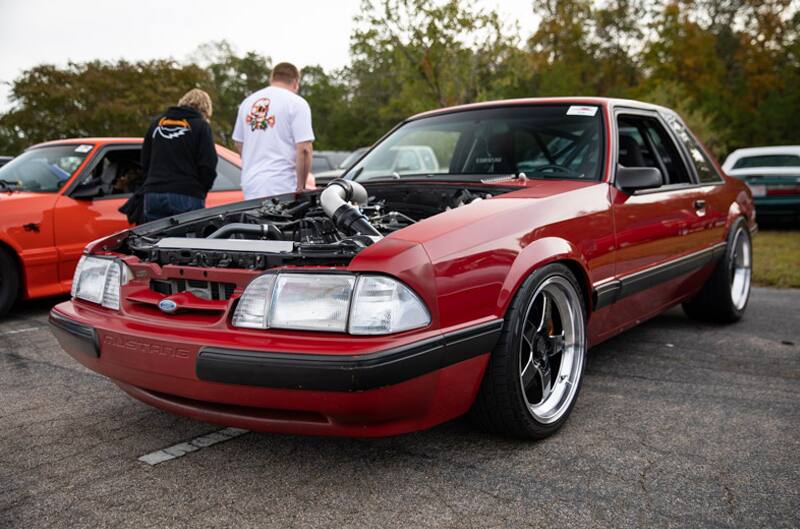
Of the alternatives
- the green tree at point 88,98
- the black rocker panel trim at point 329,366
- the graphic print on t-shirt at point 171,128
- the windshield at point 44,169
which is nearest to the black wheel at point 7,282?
the windshield at point 44,169

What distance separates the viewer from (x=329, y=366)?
196 cm

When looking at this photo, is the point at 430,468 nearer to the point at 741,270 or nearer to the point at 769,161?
the point at 741,270

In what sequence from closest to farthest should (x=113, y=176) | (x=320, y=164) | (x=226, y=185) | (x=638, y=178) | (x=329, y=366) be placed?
(x=329, y=366) < (x=638, y=178) < (x=113, y=176) < (x=226, y=185) < (x=320, y=164)

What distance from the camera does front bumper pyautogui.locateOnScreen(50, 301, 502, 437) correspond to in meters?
1.99

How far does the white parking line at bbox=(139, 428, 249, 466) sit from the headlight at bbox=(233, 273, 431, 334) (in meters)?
0.62

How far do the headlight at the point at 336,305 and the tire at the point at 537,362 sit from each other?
419 millimetres

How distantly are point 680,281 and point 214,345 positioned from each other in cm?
282

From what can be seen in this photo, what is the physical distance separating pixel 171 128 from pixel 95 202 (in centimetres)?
135

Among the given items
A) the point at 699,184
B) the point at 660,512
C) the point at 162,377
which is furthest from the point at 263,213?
the point at 699,184

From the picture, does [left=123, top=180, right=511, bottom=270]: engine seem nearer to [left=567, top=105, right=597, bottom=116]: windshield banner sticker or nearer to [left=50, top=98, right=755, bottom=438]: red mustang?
[left=50, top=98, right=755, bottom=438]: red mustang

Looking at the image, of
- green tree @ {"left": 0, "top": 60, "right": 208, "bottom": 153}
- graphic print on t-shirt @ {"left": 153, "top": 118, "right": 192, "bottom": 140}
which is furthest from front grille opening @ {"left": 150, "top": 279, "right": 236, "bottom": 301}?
green tree @ {"left": 0, "top": 60, "right": 208, "bottom": 153}

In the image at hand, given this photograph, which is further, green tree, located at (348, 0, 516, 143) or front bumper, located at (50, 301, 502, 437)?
green tree, located at (348, 0, 516, 143)

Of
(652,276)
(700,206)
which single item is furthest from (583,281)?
(700,206)

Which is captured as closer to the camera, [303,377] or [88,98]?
[303,377]
